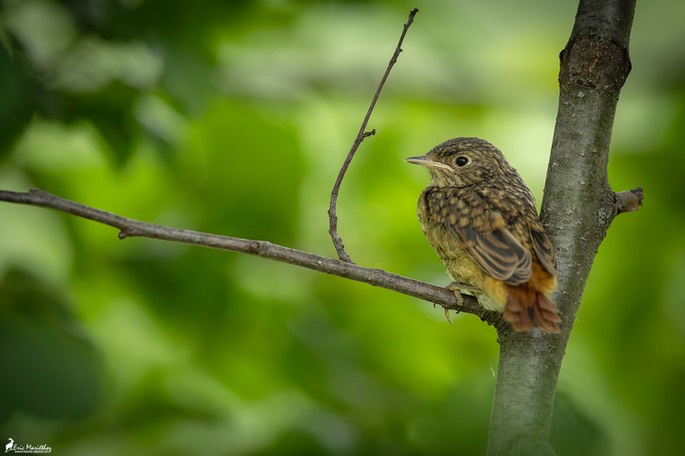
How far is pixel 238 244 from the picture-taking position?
184cm

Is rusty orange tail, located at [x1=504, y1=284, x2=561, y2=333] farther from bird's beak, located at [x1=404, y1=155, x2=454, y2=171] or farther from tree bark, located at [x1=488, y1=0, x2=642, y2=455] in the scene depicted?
bird's beak, located at [x1=404, y1=155, x2=454, y2=171]

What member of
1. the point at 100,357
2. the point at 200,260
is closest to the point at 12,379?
the point at 100,357

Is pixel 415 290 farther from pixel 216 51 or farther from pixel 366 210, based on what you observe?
pixel 366 210

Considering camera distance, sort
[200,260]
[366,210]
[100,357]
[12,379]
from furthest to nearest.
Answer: [366,210]
[200,260]
[100,357]
[12,379]

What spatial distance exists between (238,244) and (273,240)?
1.73 m

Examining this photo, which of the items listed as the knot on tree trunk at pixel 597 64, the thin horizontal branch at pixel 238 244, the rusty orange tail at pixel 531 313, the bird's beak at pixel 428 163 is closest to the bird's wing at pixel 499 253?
the rusty orange tail at pixel 531 313

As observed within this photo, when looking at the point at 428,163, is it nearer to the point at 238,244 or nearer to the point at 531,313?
the point at 531,313

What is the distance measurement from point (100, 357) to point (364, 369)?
5.00 feet

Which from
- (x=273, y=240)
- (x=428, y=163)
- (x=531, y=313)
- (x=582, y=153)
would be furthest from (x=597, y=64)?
(x=273, y=240)

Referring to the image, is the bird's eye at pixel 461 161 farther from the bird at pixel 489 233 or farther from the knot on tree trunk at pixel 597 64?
the knot on tree trunk at pixel 597 64

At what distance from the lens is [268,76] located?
13.7 ft

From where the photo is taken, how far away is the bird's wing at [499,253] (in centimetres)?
266

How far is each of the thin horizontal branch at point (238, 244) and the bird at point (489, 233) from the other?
0.79 ft

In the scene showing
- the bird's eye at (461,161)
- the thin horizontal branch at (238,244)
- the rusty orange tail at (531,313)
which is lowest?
the thin horizontal branch at (238,244)
